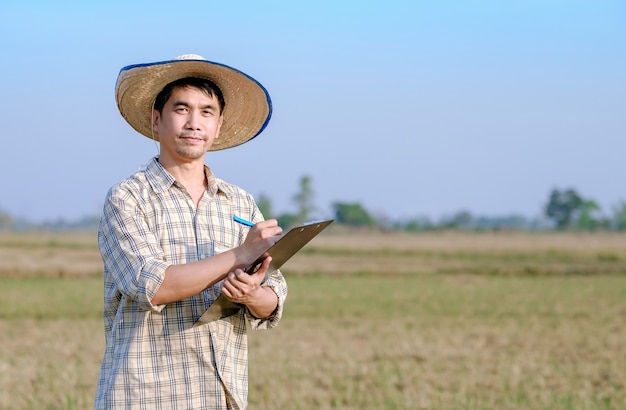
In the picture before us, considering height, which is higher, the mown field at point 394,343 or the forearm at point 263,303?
the forearm at point 263,303

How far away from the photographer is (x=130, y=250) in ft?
8.68

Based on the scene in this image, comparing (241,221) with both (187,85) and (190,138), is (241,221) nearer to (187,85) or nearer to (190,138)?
(190,138)

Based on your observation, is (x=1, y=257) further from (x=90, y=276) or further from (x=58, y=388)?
(x=58, y=388)

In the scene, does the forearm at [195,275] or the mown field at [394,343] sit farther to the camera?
the mown field at [394,343]

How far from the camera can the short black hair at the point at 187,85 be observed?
2.87 m

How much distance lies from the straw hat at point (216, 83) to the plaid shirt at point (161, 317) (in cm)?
28

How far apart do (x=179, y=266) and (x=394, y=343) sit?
895 cm

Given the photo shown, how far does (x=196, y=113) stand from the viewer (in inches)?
111

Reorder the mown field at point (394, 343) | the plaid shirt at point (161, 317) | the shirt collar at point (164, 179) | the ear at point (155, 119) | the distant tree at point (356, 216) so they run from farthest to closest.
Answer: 1. the distant tree at point (356, 216)
2. the mown field at point (394, 343)
3. the ear at point (155, 119)
4. the shirt collar at point (164, 179)
5. the plaid shirt at point (161, 317)

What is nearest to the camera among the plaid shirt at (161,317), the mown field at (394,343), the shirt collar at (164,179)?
the plaid shirt at (161,317)

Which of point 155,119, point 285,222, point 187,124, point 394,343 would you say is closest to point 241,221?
point 187,124

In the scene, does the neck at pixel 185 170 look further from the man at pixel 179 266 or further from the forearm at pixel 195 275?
the forearm at pixel 195 275

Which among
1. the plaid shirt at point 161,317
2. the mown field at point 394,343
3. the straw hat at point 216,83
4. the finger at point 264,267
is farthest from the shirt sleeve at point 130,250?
the mown field at point 394,343

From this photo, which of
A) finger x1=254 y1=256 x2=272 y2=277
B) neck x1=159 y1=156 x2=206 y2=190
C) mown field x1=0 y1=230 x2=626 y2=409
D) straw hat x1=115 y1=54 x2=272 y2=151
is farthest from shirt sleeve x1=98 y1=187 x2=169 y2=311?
mown field x1=0 y1=230 x2=626 y2=409
